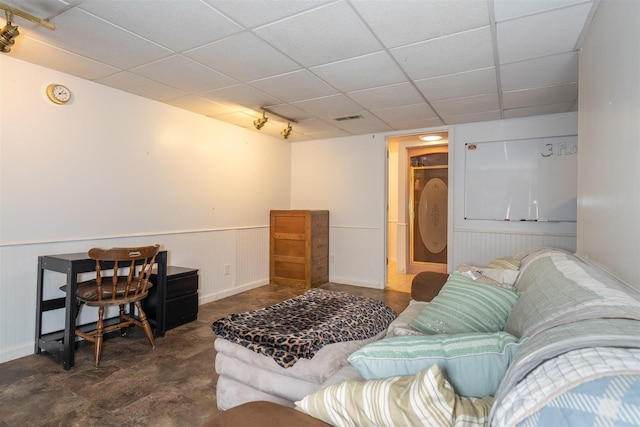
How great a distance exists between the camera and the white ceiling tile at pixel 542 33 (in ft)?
6.16

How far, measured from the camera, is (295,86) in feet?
9.90

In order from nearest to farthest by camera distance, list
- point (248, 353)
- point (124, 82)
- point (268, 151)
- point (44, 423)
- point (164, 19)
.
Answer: point (248, 353) → point (44, 423) → point (164, 19) → point (124, 82) → point (268, 151)

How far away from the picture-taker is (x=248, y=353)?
162cm

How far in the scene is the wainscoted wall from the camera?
2533mm

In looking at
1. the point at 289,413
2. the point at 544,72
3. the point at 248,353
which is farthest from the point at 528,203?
the point at 289,413

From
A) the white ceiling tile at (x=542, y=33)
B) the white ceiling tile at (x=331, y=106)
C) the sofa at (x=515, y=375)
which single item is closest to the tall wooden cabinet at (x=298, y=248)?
the white ceiling tile at (x=331, y=106)

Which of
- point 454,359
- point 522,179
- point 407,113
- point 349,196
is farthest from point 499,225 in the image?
point 454,359

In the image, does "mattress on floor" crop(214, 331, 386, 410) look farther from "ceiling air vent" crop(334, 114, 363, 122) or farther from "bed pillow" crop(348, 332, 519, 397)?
"ceiling air vent" crop(334, 114, 363, 122)

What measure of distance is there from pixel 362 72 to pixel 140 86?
82.9 inches

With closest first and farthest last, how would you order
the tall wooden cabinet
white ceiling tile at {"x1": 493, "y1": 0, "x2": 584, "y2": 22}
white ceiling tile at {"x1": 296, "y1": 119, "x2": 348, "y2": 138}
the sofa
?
the sofa, white ceiling tile at {"x1": 493, "y1": 0, "x2": 584, "y2": 22}, white ceiling tile at {"x1": 296, "y1": 119, "x2": 348, "y2": 138}, the tall wooden cabinet

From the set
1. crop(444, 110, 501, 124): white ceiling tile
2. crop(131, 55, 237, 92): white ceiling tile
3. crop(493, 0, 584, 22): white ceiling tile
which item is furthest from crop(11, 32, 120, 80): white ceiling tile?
crop(444, 110, 501, 124): white ceiling tile

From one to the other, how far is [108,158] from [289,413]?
3155mm

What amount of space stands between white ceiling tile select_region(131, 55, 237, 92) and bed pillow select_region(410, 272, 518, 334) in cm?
249

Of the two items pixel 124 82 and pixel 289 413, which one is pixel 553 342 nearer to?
pixel 289 413
